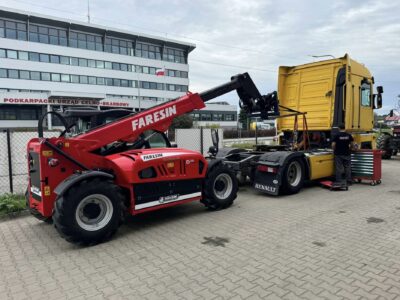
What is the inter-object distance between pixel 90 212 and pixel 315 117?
23.9 feet

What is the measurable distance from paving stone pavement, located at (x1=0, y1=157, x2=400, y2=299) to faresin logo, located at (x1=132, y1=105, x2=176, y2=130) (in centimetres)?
188

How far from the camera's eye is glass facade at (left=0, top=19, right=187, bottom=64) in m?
47.3

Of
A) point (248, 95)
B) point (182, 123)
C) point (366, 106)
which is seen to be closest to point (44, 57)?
point (182, 123)

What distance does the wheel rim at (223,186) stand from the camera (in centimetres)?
741

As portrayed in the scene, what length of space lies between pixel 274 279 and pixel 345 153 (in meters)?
6.45

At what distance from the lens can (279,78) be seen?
1094 centimetres

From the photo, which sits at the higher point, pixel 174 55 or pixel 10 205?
pixel 174 55

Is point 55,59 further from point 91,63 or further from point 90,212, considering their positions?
point 90,212

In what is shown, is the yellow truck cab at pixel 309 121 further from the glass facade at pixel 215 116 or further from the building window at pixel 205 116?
the building window at pixel 205 116

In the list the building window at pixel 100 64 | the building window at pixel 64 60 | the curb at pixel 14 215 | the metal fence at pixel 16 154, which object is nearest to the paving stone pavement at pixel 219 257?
the curb at pixel 14 215

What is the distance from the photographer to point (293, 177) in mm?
9023

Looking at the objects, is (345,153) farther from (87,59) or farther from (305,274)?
(87,59)

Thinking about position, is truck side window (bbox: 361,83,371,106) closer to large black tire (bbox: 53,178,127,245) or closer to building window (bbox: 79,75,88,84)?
large black tire (bbox: 53,178,127,245)

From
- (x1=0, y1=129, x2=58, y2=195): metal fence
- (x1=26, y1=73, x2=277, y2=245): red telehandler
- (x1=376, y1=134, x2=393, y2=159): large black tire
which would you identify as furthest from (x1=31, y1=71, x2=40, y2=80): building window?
(x1=26, y1=73, x2=277, y2=245): red telehandler
